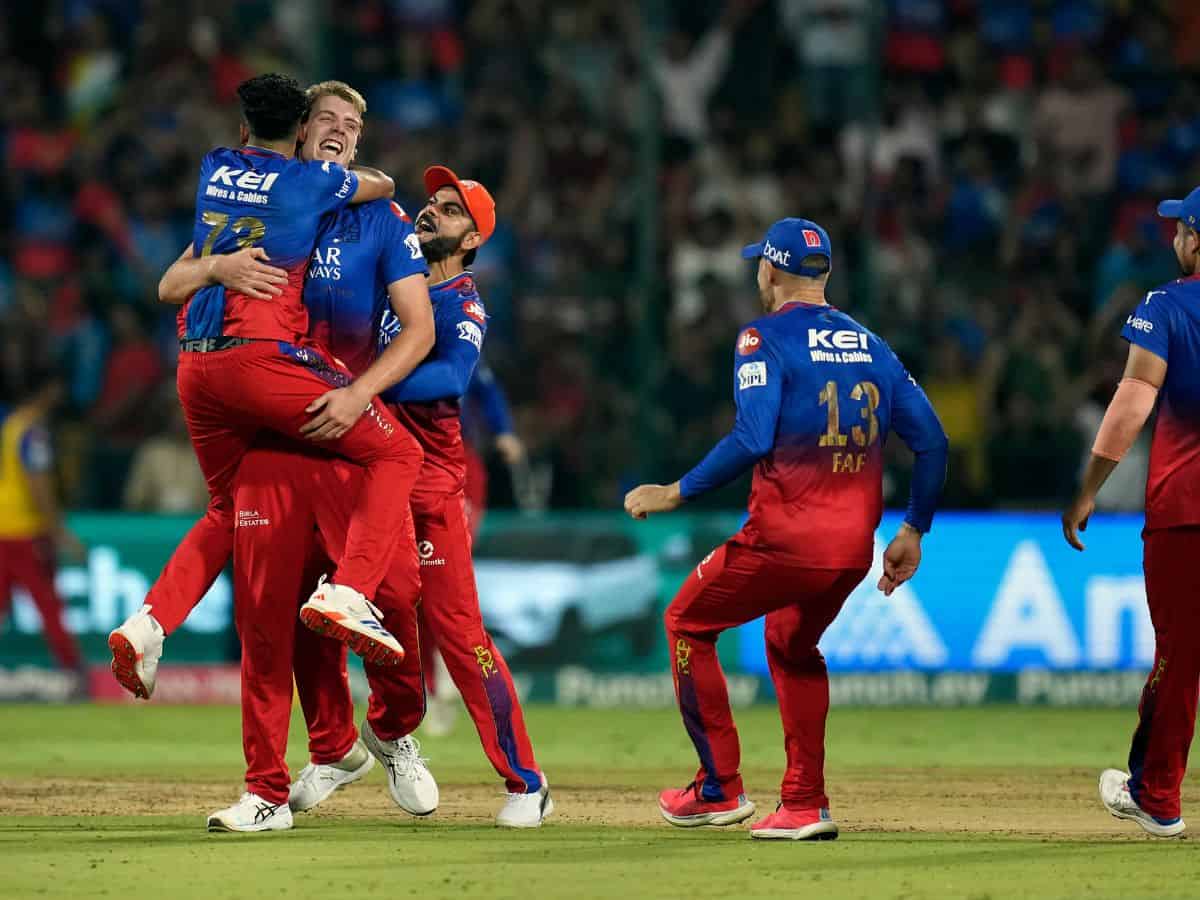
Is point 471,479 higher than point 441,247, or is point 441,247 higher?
point 441,247

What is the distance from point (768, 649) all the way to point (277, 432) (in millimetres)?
2152

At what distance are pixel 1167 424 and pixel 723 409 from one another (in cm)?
780

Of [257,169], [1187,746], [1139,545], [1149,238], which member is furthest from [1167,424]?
[1149,238]

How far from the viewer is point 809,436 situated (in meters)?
8.33

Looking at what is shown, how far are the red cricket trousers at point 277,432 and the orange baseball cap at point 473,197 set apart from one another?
1.15 metres

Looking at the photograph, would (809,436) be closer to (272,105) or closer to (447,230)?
(447,230)

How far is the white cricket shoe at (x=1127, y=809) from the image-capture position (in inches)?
330

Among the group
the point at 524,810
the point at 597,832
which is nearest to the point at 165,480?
the point at 524,810

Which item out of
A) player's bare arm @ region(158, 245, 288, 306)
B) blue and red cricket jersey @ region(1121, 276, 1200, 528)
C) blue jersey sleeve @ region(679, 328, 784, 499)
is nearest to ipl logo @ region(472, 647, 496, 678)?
blue jersey sleeve @ region(679, 328, 784, 499)

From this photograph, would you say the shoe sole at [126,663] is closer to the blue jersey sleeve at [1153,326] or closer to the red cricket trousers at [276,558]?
the red cricket trousers at [276,558]

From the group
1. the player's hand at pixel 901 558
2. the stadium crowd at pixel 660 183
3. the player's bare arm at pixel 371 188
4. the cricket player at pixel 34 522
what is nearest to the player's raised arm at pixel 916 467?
the player's hand at pixel 901 558

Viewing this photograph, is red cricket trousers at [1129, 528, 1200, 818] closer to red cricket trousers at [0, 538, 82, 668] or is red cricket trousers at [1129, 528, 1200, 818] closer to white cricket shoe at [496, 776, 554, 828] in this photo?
white cricket shoe at [496, 776, 554, 828]

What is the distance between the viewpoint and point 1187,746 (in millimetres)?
8414

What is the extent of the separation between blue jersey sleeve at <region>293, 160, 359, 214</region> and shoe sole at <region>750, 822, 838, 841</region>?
2.92 m
